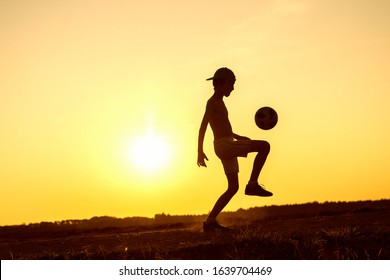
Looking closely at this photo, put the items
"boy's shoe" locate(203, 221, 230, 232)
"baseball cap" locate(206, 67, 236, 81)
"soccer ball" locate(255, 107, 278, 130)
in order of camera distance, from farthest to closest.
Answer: "soccer ball" locate(255, 107, 278, 130), "baseball cap" locate(206, 67, 236, 81), "boy's shoe" locate(203, 221, 230, 232)

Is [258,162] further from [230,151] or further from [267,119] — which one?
[267,119]

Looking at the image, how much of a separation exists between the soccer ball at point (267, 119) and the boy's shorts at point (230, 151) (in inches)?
33.6

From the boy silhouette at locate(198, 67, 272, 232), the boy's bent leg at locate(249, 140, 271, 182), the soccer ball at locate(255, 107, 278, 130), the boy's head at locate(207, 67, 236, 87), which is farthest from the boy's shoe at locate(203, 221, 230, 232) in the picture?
Result: the boy's head at locate(207, 67, 236, 87)

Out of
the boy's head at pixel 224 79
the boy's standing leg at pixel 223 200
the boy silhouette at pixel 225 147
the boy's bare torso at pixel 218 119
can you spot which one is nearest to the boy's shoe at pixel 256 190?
the boy silhouette at pixel 225 147

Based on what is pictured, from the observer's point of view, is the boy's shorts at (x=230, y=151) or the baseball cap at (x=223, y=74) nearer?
the boy's shorts at (x=230, y=151)

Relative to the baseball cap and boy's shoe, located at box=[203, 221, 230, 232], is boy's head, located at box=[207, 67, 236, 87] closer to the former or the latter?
the baseball cap

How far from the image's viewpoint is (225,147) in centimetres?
836

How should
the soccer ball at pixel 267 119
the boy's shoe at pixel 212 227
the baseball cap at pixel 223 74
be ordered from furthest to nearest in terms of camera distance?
1. the soccer ball at pixel 267 119
2. the baseball cap at pixel 223 74
3. the boy's shoe at pixel 212 227

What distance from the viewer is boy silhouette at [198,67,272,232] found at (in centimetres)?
833

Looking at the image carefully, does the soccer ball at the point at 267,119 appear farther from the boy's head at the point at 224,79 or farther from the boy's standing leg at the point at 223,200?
the boy's standing leg at the point at 223,200

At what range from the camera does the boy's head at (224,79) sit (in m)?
8.47
